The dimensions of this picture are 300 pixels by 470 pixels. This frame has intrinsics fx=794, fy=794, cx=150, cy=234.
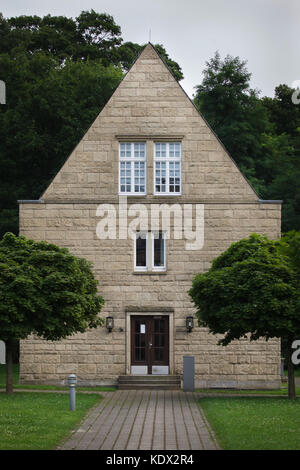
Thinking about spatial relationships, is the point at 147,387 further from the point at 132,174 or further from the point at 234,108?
the point at 234,108

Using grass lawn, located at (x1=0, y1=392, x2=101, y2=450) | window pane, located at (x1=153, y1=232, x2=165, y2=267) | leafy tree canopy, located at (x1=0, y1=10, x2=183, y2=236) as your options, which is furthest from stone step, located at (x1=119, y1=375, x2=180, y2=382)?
leafy tree canopy, located at (x1=0, y1=10, x2=183, y2=236)

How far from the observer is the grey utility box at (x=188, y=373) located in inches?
1193

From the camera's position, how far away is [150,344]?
3291 centimetres

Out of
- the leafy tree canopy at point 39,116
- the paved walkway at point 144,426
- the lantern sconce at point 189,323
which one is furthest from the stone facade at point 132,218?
the leafy tree canopy at point 39,116

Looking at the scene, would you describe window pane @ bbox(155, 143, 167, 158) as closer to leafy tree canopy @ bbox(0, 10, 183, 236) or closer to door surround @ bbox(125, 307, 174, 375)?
door surround @ bbox(125, 307, 174, 375)

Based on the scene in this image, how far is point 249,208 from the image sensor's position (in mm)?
33125

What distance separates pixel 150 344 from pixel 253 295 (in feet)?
25.4

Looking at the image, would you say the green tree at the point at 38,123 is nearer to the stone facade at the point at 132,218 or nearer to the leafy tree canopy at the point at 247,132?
the leafy tree canopy at the point at 247,132

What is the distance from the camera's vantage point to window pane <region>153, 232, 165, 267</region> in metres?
33.3

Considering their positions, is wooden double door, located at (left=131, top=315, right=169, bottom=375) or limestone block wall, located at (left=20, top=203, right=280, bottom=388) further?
wooden double door, located at (left=131, top=315, right=169, bottom=375)

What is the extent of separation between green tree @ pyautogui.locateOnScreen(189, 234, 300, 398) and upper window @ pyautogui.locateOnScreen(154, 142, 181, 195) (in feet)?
20.8

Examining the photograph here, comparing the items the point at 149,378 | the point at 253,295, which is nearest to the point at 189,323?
the point at 149,378

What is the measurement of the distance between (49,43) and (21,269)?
3563cm

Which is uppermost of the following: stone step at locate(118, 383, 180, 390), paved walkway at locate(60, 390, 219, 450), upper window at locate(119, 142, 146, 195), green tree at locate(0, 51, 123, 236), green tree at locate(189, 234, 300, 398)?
green tree at locate(0, 51, 123, 236)
